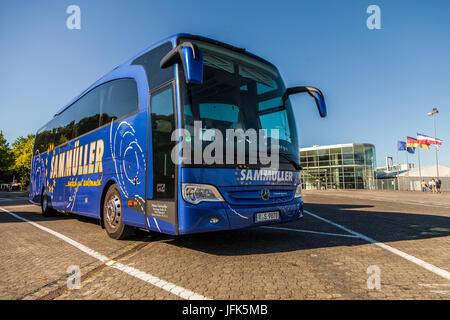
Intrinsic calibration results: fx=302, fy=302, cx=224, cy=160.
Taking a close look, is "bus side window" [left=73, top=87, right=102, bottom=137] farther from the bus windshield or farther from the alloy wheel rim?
the bus windshield

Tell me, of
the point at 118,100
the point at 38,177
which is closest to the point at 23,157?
the point at 38,177

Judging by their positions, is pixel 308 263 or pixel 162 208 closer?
pixel 308 263

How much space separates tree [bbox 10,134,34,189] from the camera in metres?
51.7

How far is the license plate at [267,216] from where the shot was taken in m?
4.62

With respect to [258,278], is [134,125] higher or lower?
higher

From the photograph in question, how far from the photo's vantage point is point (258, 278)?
332cm

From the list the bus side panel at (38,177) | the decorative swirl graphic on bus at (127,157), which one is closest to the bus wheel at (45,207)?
the bus side panel at (38,177)

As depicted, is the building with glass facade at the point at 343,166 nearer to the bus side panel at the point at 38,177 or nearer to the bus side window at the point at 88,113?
the bus side panel at the point at 38,177

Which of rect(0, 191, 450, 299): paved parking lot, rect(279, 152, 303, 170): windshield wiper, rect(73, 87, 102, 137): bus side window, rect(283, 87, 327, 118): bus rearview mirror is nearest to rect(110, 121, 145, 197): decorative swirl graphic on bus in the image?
rect(0, 191, 450, 299): paved parking lot

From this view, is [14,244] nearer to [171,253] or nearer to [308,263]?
[171,253]

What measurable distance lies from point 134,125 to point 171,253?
2299mm

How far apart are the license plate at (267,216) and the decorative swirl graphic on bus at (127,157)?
1956mm
